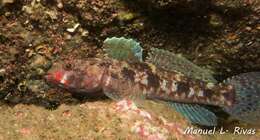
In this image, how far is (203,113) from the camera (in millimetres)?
4078

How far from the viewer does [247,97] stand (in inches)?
161

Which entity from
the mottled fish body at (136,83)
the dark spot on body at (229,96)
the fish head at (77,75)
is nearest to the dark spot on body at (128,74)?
the mottled fish body at (136,83)

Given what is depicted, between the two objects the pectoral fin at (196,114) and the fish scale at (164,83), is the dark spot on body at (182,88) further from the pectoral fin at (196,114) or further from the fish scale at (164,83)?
the pectoral fin at (196,114)

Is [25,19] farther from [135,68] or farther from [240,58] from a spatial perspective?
[240,58]

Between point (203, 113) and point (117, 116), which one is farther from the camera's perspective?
point (203, 113)

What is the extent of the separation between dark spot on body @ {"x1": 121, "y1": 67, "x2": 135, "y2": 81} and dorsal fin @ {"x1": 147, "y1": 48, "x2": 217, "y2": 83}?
0.93 feet

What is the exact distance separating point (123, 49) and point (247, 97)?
65.1 inches

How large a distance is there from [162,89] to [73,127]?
137 centimetres

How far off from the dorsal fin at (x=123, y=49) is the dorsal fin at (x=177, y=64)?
0.61 ft

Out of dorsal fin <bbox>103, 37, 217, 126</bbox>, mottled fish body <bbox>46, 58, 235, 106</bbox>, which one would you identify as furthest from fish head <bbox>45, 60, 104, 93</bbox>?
dorsal fin <bbox>103, 37, 217, 126</bbox>

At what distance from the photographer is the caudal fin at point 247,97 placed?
407 cm

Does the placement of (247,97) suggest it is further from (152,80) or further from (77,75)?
(77,75)

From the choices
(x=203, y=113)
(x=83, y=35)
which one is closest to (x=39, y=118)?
(x=83, y=35)

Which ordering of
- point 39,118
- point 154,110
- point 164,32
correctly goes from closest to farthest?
point 39,118, point 154,110, point 164,32
